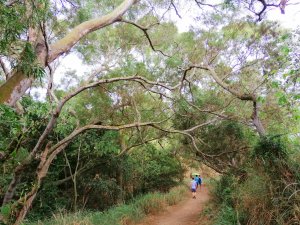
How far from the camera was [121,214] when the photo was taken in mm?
9688

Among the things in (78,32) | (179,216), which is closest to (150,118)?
(179,216)

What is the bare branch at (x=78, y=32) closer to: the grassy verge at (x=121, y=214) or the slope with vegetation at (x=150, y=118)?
the slope with vegetation at (x=150, y=118)

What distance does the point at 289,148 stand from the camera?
6.61m

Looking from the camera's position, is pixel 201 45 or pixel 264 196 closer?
pixel 264 196

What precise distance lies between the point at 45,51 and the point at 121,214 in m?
6.26

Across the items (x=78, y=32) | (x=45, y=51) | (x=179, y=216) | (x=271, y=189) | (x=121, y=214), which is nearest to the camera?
(x=45, y=51)

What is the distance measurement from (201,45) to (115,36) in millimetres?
4367

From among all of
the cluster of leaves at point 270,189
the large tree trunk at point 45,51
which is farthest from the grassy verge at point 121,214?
the large tree trunk at point 45,51

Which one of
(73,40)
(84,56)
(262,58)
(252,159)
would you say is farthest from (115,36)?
(252,159)

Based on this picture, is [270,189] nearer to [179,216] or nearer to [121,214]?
[121,214]

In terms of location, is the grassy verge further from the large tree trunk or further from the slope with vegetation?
the large tree trunk

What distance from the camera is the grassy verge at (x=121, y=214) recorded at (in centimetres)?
732

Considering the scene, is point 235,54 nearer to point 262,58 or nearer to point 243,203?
point 262,58

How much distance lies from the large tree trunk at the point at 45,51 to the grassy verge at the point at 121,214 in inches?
141
